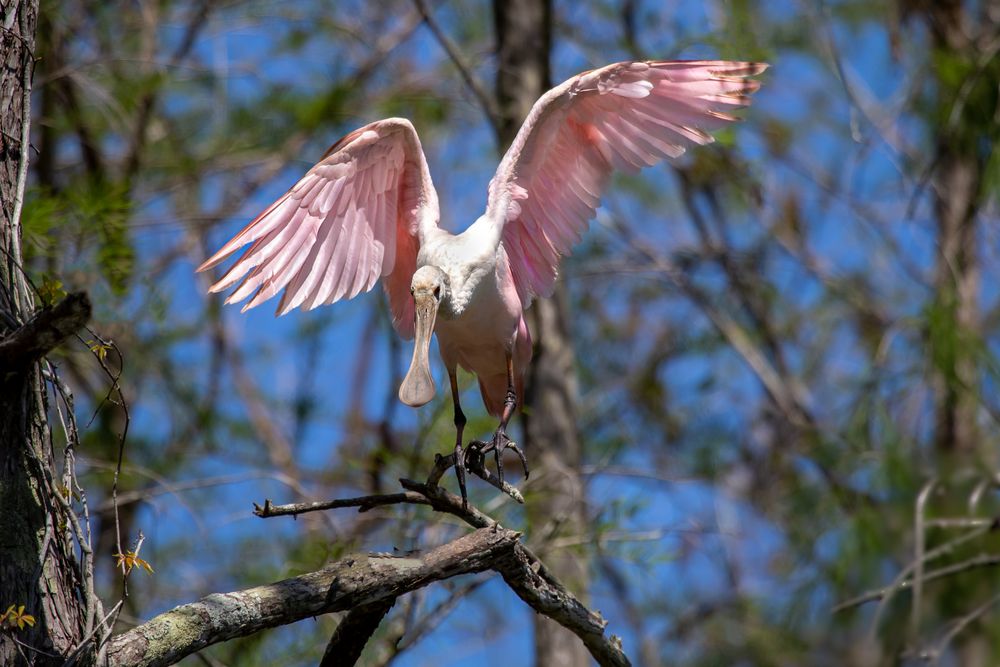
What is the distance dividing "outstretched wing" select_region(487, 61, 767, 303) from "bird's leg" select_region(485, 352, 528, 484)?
0.30m

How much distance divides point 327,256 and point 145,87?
7.16ft

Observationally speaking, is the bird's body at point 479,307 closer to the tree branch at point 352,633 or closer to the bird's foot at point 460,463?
the bird's foot at point 460,463

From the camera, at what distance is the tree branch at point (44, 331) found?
192cm

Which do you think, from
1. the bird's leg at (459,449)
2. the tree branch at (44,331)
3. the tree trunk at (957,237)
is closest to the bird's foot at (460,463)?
the bird's leg at (459,449)

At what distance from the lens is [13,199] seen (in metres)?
2.55

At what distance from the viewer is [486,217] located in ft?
12.5

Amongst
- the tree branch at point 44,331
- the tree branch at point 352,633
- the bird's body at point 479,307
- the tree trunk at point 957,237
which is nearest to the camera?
the tree branch at point 44,331

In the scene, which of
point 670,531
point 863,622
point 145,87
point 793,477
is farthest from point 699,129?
point 793,477

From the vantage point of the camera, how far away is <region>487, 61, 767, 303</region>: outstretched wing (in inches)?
146

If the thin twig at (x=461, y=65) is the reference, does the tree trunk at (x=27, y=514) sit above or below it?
below

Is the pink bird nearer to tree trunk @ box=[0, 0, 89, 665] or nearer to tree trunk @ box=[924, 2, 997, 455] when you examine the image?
tree trunk @ box=[0, 0, 89, 665]

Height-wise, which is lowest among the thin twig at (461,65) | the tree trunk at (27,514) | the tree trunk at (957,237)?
the tree trunk at (957,237)

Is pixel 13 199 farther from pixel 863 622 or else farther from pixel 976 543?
pixel 863 622

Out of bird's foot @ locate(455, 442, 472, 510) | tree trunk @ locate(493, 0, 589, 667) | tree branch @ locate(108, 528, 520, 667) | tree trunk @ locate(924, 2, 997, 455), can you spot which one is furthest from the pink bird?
tree trunk @ locate(924, 2, 997, 455)
